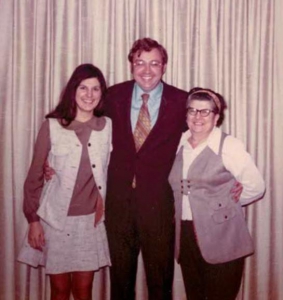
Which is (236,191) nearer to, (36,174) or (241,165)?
(241,165)

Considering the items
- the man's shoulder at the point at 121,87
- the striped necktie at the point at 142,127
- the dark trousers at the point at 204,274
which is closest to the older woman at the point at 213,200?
the dark trousers at the point at 204,274

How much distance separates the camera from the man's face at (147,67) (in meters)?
2.17

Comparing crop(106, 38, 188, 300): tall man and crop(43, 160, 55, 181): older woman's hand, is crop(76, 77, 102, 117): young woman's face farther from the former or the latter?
crop(43, 160, 55, 181): older woman's hand

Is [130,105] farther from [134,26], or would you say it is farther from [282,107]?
[282,107]

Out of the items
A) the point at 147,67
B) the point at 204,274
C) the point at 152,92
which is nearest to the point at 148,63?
the point at 147,67

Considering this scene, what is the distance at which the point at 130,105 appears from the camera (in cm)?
223

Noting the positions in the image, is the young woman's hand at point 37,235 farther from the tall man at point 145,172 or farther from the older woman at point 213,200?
the older woman at point 213,200

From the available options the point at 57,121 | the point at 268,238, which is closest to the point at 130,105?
the point at 57,121

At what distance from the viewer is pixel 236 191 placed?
81.8 inches

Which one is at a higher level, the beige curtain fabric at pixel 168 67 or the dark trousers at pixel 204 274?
the beige curtain fabric at pixel 168 67

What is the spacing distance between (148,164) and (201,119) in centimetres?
37

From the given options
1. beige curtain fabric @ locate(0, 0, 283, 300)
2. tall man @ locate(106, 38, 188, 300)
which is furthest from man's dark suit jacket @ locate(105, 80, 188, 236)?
beige curtain fabric @ locate(0, 0, 283, 300)

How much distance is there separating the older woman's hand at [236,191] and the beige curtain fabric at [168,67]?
66 cm

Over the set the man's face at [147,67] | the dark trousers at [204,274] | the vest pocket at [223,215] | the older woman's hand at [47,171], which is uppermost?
the man's face at [147,67]
